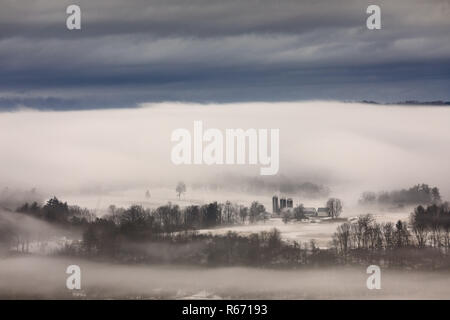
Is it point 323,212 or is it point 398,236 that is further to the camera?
point 398,236

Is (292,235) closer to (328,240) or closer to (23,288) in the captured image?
(328,240)

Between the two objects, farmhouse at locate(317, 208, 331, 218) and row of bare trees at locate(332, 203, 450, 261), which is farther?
farmhouse at locate(317, 208, 331, 218)

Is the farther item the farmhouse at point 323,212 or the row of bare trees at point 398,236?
the farmhouse at point 323,212

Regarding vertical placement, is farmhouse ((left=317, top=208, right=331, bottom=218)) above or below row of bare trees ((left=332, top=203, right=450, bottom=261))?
above

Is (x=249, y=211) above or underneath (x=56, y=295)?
above

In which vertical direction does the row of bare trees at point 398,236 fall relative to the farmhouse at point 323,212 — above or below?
below

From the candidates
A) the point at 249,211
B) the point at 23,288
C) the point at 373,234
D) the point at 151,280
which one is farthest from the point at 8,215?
the point at 373,234

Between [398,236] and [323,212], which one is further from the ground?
[323,212]
